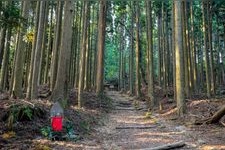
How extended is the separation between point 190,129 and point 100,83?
32.8 ft

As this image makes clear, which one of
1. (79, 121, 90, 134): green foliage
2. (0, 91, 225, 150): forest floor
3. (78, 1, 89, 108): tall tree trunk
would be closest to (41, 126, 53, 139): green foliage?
(0, 91, 225, 150): forest floor

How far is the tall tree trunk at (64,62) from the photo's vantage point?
11977 millimetres

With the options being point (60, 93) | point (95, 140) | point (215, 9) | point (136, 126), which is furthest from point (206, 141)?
point (215, 9)

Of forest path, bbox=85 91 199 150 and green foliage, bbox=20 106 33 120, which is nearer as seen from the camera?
forest path, bbox=85 91 199 150

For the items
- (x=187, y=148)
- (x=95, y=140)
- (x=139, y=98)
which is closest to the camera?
(x=187, y=148)

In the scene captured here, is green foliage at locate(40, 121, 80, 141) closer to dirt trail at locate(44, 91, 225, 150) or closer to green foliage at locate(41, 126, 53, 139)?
green foliage at locate(41, 126, 53, 139)

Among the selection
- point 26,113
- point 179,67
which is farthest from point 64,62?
point 179,67

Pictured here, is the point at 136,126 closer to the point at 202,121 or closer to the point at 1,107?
the point at 202,121

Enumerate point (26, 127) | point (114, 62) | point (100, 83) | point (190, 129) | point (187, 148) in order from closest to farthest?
point (187, 148) → point (26, 127) → point (190, 129) → point (100, 83) → point (114, 62)

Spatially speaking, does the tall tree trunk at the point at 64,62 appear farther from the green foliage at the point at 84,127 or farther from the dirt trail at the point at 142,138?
the dirt trail at the point at 142,138

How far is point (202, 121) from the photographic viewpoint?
1190 cm

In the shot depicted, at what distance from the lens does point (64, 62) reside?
1221 centimetres

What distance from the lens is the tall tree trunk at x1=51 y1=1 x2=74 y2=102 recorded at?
12.0m

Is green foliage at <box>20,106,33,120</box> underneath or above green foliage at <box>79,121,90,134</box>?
above
